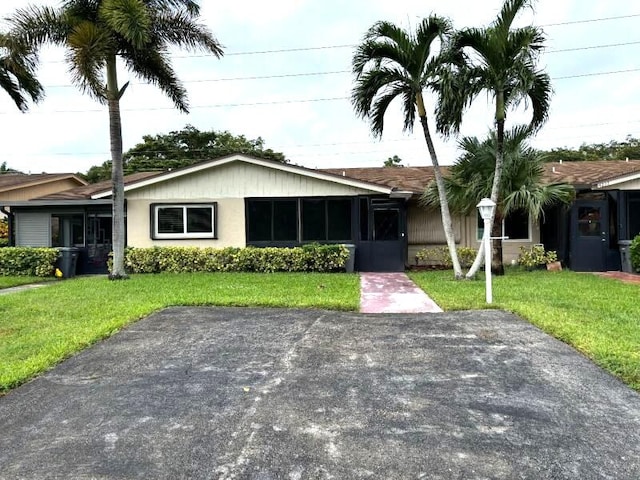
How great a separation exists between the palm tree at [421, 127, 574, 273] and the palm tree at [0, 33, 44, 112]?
10887 mm

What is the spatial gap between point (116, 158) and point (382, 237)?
7557mm

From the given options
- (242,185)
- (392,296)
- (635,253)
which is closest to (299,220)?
(242,185)

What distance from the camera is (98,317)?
7164 mm

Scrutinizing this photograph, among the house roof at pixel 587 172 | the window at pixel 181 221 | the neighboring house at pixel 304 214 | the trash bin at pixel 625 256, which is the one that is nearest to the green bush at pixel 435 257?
the neighboring house at pixel 304 214

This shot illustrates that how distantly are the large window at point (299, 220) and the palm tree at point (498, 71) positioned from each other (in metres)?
4.63

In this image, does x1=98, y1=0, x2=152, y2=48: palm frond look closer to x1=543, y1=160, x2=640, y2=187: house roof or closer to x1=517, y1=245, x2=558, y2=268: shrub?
x1=543, y1=160, x2=640, y2=187: house roof

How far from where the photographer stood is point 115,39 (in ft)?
37.3

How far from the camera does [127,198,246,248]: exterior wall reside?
14.4 m

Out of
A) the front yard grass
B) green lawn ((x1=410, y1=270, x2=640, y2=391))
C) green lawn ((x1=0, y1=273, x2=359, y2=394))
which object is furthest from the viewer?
the front yard grass

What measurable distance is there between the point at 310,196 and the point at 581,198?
7774mm

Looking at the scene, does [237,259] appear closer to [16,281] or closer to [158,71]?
[158,71]

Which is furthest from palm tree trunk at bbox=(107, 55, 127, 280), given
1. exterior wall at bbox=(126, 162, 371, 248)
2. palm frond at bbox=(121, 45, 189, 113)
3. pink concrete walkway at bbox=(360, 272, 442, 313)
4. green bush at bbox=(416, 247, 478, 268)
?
green bush at bbox=(416, 247, 478, 268)

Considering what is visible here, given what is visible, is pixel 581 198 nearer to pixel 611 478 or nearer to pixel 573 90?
pixel 573 90

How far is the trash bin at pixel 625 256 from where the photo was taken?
12.6m
